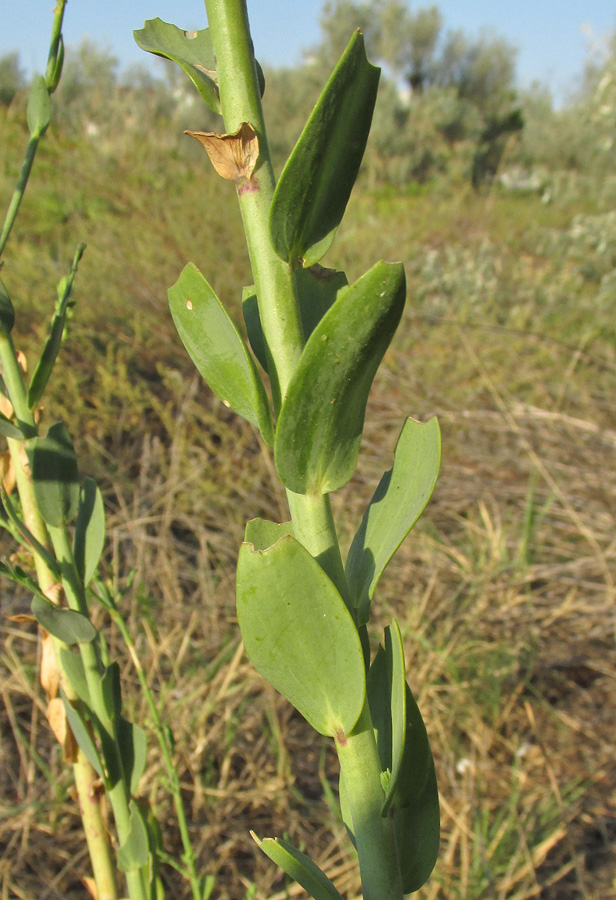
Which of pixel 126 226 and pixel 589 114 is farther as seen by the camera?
pixel 589 114

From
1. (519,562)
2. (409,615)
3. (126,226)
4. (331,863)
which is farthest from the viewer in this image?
(126,226)

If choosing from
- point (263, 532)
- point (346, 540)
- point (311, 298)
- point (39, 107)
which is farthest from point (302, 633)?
point (346, 540)

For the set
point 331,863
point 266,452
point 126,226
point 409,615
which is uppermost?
point 126,226

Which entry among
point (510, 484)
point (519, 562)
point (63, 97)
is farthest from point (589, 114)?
point (519, 562)

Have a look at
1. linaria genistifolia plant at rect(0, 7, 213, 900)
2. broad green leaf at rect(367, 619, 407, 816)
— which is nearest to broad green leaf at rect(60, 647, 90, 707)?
linaria genistifolia plant at rect(0, 7, 213, 900)

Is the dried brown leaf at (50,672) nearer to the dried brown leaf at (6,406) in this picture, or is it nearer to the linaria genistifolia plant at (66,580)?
the linaria genistifolia plant at (66,580)

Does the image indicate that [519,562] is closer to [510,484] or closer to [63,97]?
[510,484]

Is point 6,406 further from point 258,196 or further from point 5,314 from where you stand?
point 258,196

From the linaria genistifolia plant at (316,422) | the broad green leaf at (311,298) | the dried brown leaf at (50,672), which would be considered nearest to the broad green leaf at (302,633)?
the linaria genistifolia plant at (316,422)
